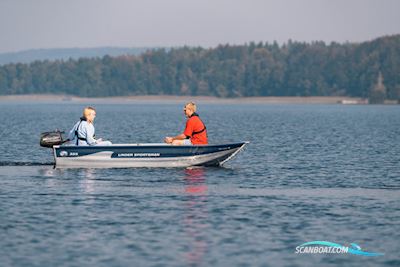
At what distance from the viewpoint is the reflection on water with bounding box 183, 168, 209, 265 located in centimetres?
1969

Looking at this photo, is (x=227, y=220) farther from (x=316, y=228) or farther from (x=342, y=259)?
(x=342, y=259)

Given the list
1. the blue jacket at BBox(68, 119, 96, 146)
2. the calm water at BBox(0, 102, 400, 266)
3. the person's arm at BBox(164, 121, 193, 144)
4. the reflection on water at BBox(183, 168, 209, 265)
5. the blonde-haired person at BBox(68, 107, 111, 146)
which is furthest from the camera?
the person's arm at BBox(164, 121, 193, 144)

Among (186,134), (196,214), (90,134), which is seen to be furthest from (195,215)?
(186,134)

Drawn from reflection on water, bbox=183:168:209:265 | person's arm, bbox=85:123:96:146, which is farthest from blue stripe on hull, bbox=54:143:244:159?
reflection on water, bbox=183:168:209:265

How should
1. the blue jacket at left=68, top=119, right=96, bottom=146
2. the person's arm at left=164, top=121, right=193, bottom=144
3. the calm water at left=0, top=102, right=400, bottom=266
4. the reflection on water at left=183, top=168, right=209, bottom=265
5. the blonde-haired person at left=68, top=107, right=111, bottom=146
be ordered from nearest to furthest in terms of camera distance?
the calm water at left=0, top=102, right=400, bottom=266 → the reflection on water at left=183, top=168, right=209, bottom=265 → the blonde-haired person at left=68, top=107, right=111, bottom=146 → the blue jacket at left=68, top=119, right=96, bottom=146 → the person's arm at left=164, top=121, right=193, bottom=144

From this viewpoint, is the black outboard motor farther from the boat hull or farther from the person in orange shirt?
the person in orange shirt

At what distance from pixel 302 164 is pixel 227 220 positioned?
17684mm

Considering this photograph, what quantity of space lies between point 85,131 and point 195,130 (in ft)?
12.5

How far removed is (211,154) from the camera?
35312 mm

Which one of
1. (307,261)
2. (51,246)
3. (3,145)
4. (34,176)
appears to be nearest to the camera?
(307,261)

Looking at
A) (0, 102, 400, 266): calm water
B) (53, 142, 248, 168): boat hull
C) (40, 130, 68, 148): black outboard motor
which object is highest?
(40, 130, 68, 148): black outboard motor

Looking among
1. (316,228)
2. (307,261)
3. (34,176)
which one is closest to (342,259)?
(307,261)

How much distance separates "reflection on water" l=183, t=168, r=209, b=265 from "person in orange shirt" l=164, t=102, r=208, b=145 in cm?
117

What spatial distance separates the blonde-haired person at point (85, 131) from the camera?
111 feet
